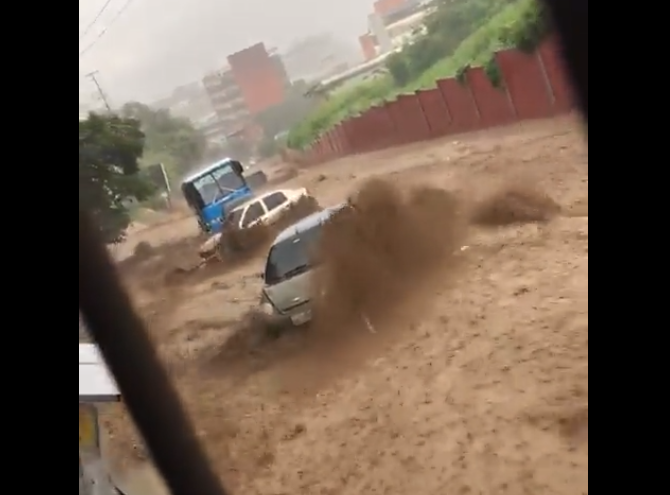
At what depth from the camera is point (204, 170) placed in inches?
65.2

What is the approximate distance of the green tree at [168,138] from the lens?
4.79ft

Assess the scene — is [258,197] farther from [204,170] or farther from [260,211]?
[204,170]

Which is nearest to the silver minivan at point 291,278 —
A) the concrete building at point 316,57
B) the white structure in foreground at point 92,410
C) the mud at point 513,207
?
the concrete building at point 316,57

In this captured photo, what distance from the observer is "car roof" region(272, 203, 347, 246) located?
65.7 inches

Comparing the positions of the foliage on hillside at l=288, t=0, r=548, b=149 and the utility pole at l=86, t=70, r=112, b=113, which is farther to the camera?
the foliage on hillside at l=288, t=0, r=548, b=149

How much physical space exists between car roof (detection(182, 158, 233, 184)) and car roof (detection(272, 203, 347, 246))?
8.2 inches

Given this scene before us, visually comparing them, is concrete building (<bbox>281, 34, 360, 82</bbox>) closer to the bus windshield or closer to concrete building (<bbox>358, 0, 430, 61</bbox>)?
concrete building (<bbox>358, 0, 430, 61</bbox>)

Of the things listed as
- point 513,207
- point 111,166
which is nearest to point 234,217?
point 111,166

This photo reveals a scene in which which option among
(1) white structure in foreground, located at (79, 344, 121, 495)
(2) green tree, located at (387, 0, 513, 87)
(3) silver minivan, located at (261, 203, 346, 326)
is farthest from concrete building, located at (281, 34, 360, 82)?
(1) white structure in foreground, located at (79, 344, 121, 495)

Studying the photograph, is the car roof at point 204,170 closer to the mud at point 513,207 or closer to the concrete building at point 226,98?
the concrete building at point 226,98

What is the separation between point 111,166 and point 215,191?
1.10 ft

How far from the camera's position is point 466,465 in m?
1.24
